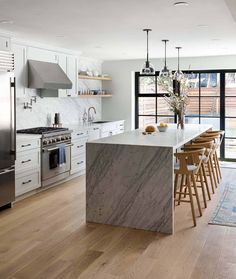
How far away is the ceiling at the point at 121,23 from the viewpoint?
413cm

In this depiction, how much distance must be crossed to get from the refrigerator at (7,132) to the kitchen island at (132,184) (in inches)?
47.7

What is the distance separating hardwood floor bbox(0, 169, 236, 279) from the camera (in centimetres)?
344

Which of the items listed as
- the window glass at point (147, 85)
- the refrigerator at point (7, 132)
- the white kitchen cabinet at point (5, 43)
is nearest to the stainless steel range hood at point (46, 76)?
the white kitchen cabinet at point (5, 43)

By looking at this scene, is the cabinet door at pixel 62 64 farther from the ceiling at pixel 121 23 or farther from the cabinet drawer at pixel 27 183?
the cabinet drawer at pixel 27 183

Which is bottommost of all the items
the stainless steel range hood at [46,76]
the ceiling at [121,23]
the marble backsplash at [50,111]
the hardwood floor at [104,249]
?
the hardwood floor at [104,249]

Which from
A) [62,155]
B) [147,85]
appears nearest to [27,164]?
[62,155]

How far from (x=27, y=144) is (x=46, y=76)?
1.46 meters

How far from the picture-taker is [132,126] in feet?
32.3

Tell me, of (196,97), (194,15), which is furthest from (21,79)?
(196,97)

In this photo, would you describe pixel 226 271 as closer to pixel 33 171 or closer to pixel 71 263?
pixel 71 263

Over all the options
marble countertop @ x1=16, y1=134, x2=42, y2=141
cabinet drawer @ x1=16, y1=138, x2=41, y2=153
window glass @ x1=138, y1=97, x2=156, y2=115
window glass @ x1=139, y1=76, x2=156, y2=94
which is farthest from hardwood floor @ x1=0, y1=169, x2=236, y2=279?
window glass @ x1=139, y1=76, x2=156, y2=94

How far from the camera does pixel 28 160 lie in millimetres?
5980

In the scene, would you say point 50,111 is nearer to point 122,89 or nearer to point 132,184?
point 122,89

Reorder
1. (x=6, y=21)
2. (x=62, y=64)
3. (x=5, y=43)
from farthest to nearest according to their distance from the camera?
1. (x=62, y=64)
2. (x=5, y=43)
3. (x=6, y=21)
